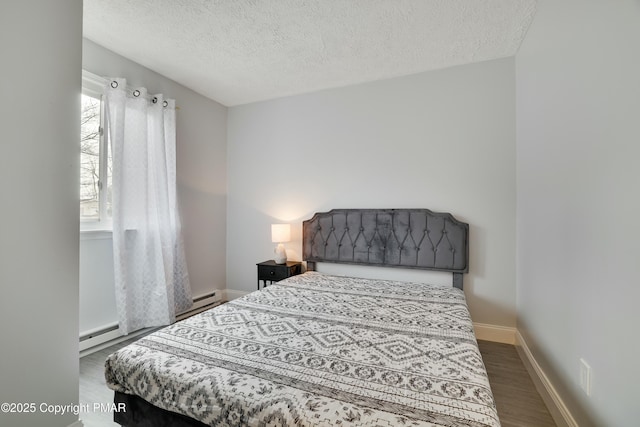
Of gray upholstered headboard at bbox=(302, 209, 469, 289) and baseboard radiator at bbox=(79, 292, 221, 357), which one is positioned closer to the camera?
baseboard radiator at bbox=(79, 292, 221, 357)

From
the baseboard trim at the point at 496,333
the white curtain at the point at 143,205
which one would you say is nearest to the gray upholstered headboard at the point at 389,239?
the baseboard trim at the point at 496,333

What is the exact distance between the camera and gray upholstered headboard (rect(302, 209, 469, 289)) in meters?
2.67

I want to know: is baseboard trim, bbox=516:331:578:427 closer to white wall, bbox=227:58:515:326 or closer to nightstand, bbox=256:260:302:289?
white wall, bbox=227:58:515:326

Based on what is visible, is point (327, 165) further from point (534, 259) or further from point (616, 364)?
point (616, 364)

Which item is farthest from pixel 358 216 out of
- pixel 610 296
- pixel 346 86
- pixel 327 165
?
pixel 610 296

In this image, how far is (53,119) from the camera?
4.73ft

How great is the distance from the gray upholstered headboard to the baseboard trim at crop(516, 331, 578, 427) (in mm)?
699

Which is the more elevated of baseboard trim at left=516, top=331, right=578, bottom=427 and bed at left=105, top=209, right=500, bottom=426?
bed at left=105, top=209, right=500, bottom=426

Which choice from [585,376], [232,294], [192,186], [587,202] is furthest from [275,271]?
[587,202]

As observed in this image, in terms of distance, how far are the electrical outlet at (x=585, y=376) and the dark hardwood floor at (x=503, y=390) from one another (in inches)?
18.5

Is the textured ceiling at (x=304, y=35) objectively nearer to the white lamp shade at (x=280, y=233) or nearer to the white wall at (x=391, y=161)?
the white wall at (x=391, y=161)

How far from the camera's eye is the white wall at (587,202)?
1025mm

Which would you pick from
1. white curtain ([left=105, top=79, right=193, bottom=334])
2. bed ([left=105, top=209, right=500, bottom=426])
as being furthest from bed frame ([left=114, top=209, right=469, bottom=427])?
white curtain ([left=105, top=79, right=193, bottom=334])

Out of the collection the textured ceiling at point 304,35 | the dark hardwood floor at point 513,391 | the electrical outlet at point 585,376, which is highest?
the textured ceiling at point 304,35
